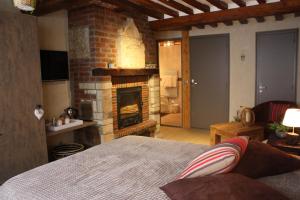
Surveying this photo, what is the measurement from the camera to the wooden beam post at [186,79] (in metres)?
5.70

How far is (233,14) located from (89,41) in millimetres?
2278

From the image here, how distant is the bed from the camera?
1427mm

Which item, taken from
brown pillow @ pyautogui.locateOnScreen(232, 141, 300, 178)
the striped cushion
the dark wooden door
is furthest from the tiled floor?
the striped cushion

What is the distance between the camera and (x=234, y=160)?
1.37 m

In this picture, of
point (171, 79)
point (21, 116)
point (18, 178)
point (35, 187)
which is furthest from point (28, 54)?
point (171, 79)

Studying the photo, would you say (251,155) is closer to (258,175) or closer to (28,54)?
(258,175)

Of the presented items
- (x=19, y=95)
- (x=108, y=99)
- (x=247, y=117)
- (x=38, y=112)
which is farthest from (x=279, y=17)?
(x=19, y=95)

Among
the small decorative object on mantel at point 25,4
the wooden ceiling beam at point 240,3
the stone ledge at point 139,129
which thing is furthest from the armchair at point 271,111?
the small decorative object on mantel at point 25,4

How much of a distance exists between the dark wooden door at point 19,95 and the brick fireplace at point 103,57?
97 cm

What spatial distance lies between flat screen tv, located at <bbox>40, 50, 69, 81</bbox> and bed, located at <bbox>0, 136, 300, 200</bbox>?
5.81 feet

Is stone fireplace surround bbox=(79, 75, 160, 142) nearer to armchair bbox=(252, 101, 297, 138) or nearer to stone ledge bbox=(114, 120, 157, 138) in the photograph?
stone ledge bbox=(114, 120, 157, 138)

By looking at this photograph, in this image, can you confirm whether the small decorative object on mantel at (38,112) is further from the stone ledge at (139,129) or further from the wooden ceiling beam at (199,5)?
the wooden ceiling beam at (199,5)

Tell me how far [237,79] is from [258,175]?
401 centimetres

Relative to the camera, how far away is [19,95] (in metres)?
2.79
